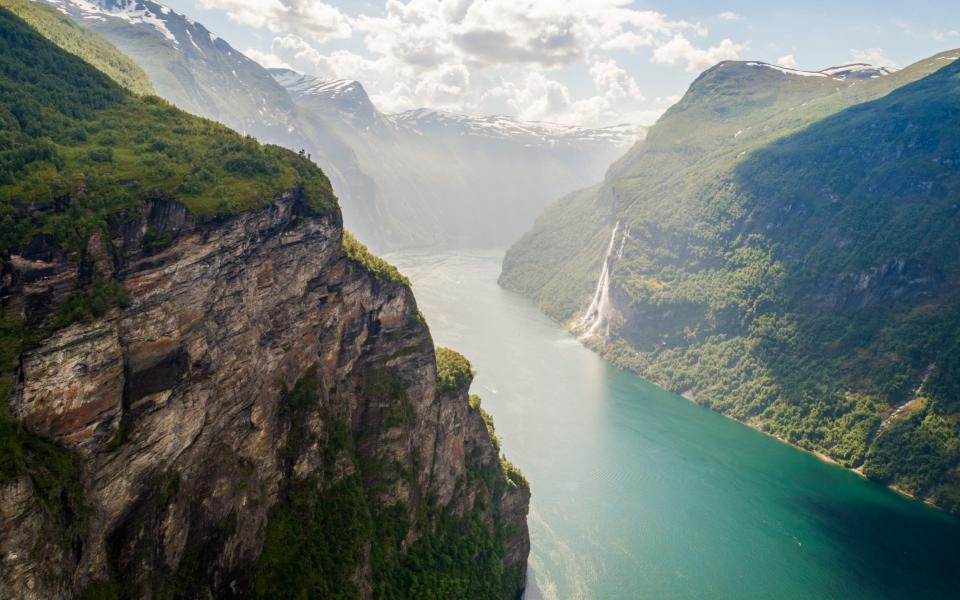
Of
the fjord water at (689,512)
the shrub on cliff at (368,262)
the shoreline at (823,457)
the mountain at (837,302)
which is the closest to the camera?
the shrub on cliff at (368,262)

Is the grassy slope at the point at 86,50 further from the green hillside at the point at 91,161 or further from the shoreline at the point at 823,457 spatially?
the shoreline at the point at 823,457

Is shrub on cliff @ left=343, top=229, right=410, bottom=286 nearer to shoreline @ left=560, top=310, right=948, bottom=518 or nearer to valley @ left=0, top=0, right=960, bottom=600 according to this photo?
valley @ left=0, top=0, right=960, bottom=600

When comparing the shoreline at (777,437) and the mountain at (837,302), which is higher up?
the mountain at (837,302)

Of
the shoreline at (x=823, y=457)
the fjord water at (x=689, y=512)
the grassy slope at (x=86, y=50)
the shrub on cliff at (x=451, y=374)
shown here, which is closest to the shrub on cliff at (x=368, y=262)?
the shrub on cliff at (x=451, y=374)

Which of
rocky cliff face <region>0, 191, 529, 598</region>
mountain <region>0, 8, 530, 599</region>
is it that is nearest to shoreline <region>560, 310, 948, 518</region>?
mountain <region>0, 8, 530, 599</region>

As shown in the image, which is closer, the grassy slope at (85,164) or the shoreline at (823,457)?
the grassy slope at (85,164)

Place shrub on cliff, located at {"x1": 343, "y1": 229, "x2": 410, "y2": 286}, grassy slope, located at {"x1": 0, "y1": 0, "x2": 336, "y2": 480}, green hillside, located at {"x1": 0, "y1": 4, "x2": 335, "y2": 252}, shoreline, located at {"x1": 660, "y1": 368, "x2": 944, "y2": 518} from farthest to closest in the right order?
shoreline, located at {"x1": 660, "y1": 368, "x2": 944, "y2": 518}, shrub on cliff, located at {"x1": 343, "y1": 229, "x2": 410, "y2": 286}, green hillside, located at {"x1": 0, "y1": 4, "x2": 335, "y2": 252}, grassy slope, located at {"x1": 0, "y1": 0, "x2": 336, "y2": 480}

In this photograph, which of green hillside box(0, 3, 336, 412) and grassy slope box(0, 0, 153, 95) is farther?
grassy slope box(0, 0, 153, 95)
